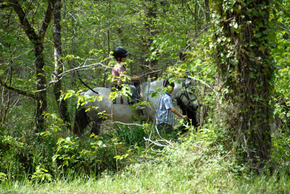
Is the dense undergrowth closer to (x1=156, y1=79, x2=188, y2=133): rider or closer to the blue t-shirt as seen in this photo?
(x1=156, y1=79, x2=188, y2=133): rider

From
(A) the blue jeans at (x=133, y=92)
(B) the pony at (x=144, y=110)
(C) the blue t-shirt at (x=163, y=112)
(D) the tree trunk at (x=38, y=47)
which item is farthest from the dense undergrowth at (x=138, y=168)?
(B) the pony at (x=144, y=110)

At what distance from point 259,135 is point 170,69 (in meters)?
1.64

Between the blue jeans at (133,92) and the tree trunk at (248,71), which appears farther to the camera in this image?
the blue jeans at (133,92)

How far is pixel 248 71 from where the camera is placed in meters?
4.07

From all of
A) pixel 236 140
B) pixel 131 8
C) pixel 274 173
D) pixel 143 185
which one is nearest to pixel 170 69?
pixel 236 140

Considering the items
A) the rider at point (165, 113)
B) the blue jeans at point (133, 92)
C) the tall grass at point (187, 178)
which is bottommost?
the tall grass at point (187, 178)

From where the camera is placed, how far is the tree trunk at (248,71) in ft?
13.0

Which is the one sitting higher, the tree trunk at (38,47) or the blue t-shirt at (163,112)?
the tree trunk at (38,47)

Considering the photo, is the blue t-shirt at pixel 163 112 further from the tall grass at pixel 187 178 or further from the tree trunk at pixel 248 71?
the tree trunk at pixel 248 71

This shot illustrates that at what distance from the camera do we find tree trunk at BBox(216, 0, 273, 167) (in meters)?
3.97

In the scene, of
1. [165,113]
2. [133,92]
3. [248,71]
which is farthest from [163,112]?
[248,71]

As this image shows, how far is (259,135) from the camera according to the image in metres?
4.10

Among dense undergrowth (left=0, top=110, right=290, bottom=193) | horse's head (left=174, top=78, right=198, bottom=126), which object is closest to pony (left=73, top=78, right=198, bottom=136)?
horse's head (left=174, top=78, right=198, bottom=126)

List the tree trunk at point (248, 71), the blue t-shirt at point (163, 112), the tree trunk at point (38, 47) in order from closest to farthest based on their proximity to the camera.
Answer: the tree trunk at point (248, 71)
the blue t-shirt at point (163, 112)
the tree trunk at point (38, 47)
